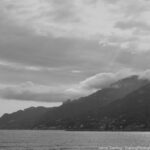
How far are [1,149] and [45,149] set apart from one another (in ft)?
65.2

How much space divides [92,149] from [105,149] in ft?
23.8

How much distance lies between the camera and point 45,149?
179 meters

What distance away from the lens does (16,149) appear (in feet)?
592

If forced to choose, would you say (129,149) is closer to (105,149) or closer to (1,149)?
(105,149)

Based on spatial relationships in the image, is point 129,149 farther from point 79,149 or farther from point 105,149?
point 79,149

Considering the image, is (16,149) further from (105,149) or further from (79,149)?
(105,149)

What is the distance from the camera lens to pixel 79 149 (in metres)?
181

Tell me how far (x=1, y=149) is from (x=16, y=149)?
735cm

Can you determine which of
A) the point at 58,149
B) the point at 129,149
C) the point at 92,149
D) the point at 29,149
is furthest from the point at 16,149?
the point at 129,149

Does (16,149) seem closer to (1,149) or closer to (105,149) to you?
(1,149)

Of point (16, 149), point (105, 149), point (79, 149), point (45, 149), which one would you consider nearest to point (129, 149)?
point (105, 149)

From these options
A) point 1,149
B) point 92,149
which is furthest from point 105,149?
point 1,149

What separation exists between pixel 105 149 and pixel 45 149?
27547 mm

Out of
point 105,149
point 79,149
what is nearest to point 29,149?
point 79,149
